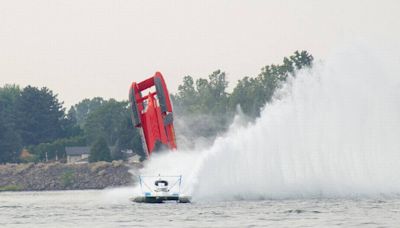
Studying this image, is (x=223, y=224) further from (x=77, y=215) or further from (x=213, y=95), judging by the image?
(x=213, y=95)

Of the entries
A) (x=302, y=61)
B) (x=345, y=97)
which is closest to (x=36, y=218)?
(x=345, y=97)

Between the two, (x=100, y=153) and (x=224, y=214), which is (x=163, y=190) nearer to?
(x=224, y=214)

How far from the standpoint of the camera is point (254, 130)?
69.4 m

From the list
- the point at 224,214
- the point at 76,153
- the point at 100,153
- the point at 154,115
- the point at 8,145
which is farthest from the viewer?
the point at 76,153

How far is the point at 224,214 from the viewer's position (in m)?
56.0

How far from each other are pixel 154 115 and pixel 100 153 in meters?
78.7

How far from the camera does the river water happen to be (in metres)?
51.0

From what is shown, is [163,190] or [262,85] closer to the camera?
[163,190]

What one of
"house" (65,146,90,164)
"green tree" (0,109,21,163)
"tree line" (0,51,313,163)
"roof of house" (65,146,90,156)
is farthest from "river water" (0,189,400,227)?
"roof of house" (65,146,90,156)

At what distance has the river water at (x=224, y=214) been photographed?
167ft

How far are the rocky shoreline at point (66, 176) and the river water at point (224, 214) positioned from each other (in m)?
69.5

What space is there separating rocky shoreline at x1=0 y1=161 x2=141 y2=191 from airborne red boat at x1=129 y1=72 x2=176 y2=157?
50.1 m

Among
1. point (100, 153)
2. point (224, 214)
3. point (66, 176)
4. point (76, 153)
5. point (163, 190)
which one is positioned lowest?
point (224, 214)

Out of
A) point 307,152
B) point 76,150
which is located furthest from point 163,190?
point 76,150
